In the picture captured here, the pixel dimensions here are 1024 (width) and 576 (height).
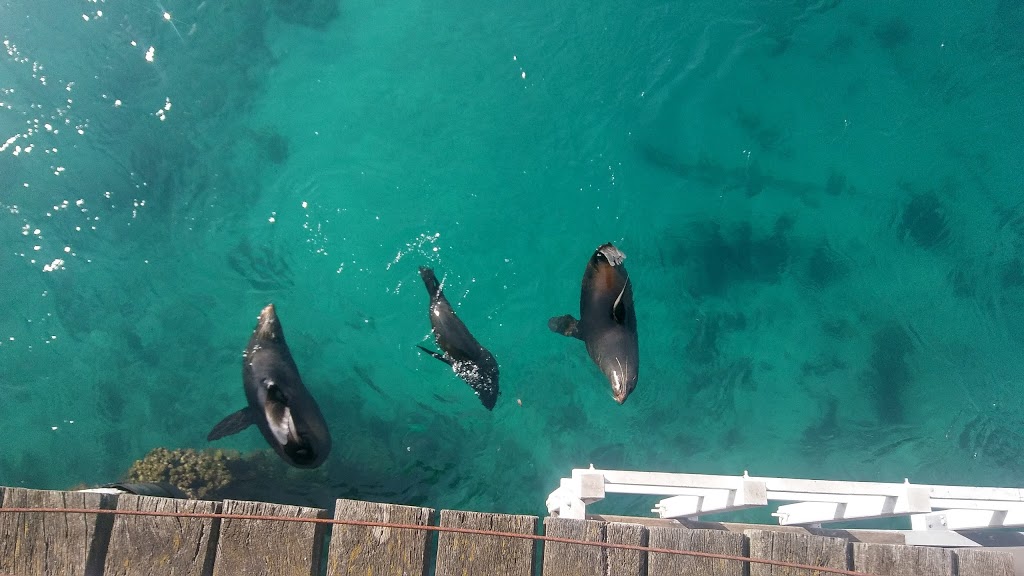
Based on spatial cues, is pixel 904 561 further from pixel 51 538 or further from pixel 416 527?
pixel 51 538

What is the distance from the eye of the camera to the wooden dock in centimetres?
363

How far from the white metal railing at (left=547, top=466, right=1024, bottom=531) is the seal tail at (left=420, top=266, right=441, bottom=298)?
2.58 m

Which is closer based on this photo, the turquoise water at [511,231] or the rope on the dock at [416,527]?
the rope on the dock at [416,527]

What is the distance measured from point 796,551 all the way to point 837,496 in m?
1.86

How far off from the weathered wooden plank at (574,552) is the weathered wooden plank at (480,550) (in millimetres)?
A: 173

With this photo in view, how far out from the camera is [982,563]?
3.87 metres

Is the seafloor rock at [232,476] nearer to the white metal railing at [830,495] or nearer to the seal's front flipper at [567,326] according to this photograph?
the white metal railing at [830,495]

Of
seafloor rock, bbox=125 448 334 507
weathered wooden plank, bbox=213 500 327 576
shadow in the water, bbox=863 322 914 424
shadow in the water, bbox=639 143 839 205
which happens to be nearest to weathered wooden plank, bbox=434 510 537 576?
weathered wooden plank, bbox=213 500 327 576

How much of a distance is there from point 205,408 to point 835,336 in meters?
8.45

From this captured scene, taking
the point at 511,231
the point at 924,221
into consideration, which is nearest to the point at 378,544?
the point at 511,231

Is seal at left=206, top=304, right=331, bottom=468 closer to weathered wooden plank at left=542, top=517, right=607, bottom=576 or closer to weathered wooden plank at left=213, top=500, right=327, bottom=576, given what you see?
weathered wooden plank at left=213, top=500, right=327, bottom=576

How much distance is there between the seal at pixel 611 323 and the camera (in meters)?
5.38

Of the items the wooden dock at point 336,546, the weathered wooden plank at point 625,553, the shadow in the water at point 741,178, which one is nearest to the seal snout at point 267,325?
the wooden dock at point 336,546

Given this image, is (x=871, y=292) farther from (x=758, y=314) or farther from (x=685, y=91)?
(x=685, y=91)
